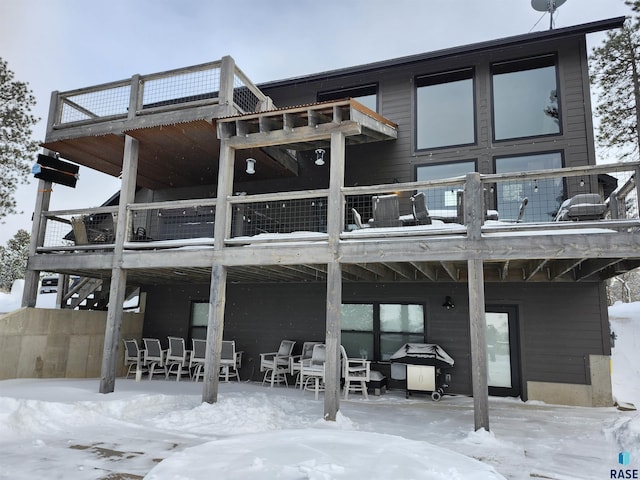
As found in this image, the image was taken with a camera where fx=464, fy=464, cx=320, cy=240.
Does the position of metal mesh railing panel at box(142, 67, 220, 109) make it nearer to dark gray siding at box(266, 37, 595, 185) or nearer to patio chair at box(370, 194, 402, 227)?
dark gray siding at box(266, 37, 595, 185)

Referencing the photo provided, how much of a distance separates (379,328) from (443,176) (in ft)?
12.2

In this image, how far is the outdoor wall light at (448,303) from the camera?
998 cm

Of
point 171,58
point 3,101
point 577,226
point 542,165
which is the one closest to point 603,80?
point 542,165

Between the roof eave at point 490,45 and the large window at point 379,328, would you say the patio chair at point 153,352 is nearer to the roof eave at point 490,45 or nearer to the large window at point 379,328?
the large window at point 379,328

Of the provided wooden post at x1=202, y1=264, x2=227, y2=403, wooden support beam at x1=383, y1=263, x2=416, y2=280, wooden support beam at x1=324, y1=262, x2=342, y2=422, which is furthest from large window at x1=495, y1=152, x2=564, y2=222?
wooden post at x1=202, y1=264, x2=227, y2=403

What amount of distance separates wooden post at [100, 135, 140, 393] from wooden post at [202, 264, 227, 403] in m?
2.01

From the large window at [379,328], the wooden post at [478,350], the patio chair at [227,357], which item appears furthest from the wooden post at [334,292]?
the patio chair at [227,357]

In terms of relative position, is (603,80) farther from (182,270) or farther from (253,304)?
(182,270)

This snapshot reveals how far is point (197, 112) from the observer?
8.71 metres

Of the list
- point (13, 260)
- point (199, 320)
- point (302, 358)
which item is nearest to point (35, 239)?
point (199, 320)

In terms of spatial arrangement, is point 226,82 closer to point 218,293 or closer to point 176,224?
point 218,293

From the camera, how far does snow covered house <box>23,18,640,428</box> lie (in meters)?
7.54

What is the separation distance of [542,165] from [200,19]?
28937 millimetres

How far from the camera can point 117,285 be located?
30.0 feet
